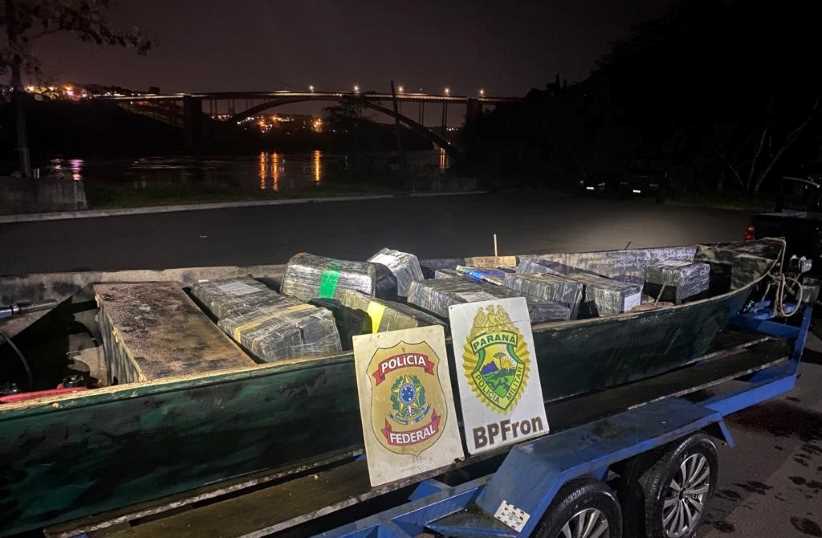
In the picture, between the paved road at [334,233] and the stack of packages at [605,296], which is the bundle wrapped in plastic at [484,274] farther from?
the paved road at [334,233]

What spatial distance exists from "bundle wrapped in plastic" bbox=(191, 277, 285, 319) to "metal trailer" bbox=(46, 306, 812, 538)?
1349mm

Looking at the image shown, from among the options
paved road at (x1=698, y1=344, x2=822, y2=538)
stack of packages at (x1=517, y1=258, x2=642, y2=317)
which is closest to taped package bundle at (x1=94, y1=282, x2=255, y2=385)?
stack of packages at (x1=517, y1=258, x2=642, y2=317)

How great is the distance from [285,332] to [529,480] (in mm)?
1627

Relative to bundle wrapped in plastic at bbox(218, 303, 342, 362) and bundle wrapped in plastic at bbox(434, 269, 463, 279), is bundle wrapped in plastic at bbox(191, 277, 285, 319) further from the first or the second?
bundle wrapped in plastic at bbox(434, 269, 463, 279)

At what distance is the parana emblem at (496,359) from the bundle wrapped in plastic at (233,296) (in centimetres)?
158

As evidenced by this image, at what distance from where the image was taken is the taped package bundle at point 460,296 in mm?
4352

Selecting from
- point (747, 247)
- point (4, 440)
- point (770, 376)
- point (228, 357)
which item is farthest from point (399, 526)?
point (747, 247)

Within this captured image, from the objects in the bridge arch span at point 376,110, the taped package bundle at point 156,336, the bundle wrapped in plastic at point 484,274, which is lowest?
the taped package bundle at point 156,336

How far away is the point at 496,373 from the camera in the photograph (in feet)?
11.0

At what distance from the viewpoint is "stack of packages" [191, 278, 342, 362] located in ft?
11.7

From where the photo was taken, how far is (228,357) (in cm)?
342

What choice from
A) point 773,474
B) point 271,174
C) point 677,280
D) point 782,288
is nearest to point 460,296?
point 677,280

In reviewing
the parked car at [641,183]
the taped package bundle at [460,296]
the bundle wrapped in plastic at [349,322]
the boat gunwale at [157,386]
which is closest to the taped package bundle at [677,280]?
the taped package bundle at [460,296]

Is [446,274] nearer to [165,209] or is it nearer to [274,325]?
[274,325]
